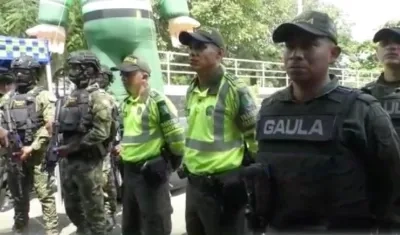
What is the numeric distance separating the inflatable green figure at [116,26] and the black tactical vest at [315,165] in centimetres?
575

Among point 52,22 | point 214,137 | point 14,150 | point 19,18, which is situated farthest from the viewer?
point 19,18

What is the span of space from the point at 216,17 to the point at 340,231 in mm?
21096

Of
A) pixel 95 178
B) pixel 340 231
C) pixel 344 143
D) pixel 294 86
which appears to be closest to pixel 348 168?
pixel 344 143

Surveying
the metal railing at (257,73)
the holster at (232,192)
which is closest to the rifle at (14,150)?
the holster at (232,192)

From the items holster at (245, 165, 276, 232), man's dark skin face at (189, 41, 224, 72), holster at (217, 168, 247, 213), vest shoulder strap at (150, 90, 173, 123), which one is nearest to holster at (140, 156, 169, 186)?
vest shoulder strap at (150, 90, 173, 123)

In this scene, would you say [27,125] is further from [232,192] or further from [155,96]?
[232,192]

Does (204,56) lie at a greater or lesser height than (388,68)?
greater

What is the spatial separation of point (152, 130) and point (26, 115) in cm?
156

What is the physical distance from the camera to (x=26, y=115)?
5.35 metres

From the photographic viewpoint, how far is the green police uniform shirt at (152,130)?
4.23 metres

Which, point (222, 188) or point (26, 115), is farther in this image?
point (26, 115)

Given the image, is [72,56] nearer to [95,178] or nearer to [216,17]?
[95,178]

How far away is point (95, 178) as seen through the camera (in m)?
4.93

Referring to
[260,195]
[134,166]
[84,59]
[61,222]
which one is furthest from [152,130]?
[61,222]
